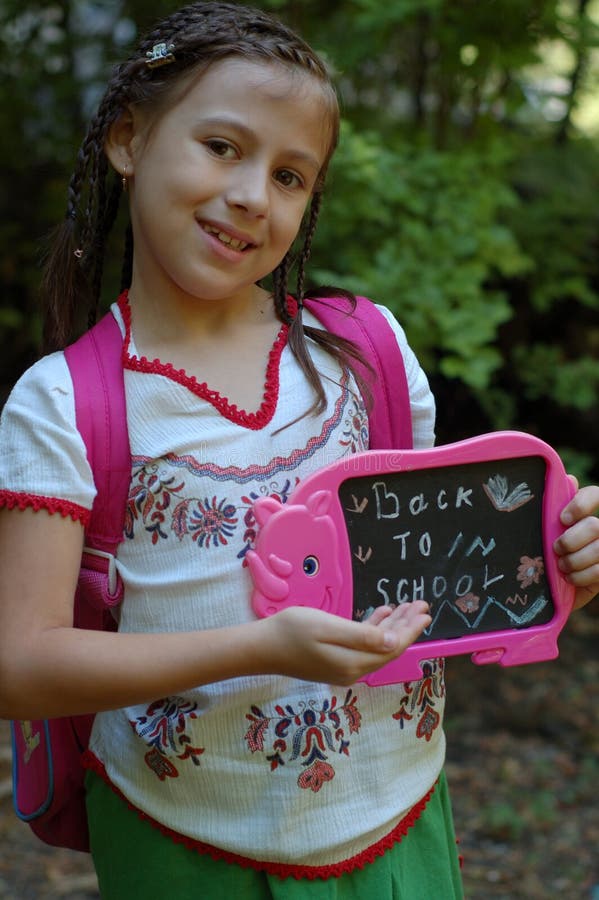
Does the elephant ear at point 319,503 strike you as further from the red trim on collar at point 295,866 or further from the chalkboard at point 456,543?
the red trim on collar at point 295,866

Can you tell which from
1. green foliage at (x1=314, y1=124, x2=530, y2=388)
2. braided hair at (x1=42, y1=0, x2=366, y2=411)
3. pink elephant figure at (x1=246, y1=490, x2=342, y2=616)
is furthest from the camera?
green foliage at (x1=314, y1=124, x2=530, y2=388)

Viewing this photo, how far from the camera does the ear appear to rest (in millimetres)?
1534

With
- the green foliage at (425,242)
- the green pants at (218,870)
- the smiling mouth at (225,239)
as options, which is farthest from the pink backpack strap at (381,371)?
the green foliage at (425,242)

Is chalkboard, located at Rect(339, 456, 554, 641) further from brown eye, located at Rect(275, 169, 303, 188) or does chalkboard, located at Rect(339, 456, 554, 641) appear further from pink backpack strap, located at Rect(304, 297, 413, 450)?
brown eye, located at Rect(275, 169, 303, 188)

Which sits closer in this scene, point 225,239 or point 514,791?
point 225,239

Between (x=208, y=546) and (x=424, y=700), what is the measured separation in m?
0.42

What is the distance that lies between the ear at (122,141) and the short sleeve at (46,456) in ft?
1.20

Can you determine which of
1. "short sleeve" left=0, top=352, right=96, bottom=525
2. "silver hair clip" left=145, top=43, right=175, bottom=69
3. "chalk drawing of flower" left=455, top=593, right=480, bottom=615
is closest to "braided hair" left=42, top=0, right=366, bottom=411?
"silver hair clip" left=145, top=43, right=175, bottom=69

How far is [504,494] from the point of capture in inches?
59.1

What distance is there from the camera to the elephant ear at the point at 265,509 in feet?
4.48

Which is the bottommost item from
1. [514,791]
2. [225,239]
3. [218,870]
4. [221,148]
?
[514,791]

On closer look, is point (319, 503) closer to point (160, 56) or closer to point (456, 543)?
point (456, 543)

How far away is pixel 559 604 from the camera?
1519 mm

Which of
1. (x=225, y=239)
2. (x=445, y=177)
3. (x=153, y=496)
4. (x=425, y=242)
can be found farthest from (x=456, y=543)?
(x=445, y=177)
